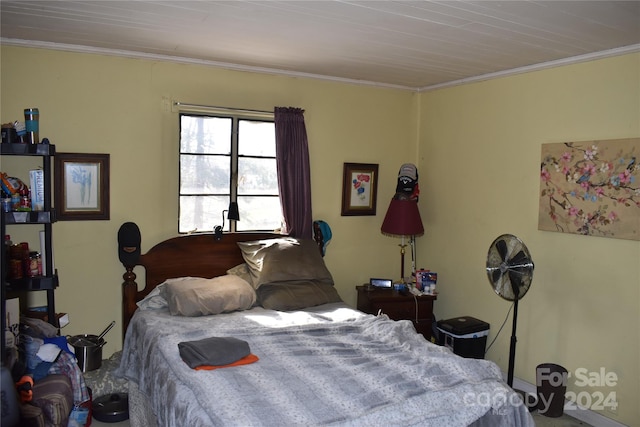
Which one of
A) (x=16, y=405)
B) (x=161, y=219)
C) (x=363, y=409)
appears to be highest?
A: (x=161, y=219)

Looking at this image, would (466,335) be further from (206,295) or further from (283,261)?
(206,295)

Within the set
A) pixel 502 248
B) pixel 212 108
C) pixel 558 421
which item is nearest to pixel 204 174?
pixel 212 108

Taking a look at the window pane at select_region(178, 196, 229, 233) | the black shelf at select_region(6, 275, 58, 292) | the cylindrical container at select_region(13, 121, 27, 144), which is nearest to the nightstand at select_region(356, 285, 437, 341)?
the window pane at select_region(178, 196, 229, 233)

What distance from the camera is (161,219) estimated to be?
398cm

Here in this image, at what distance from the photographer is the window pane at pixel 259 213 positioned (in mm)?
4305

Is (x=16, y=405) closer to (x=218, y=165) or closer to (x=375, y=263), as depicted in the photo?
(x=218, y=165)

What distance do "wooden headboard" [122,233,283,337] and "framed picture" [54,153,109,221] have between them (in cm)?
47

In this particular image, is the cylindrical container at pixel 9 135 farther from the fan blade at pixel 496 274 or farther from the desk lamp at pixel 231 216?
the fan blade at pixel 496 274

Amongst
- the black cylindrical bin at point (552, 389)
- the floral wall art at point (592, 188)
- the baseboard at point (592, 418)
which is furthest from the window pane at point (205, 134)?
the baseboard at point (592, 418)

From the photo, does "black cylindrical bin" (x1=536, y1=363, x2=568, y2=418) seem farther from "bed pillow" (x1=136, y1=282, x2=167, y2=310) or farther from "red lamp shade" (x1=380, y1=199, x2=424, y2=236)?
"bed pillow" (x1=136, y1=282, x2=167, y2=310)

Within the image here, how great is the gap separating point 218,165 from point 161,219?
0.61 metres

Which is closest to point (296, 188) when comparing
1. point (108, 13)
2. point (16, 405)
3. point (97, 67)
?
point (97, 67)

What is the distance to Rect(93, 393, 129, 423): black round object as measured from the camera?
10.6 feet

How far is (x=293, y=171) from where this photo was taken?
429 centimetres
